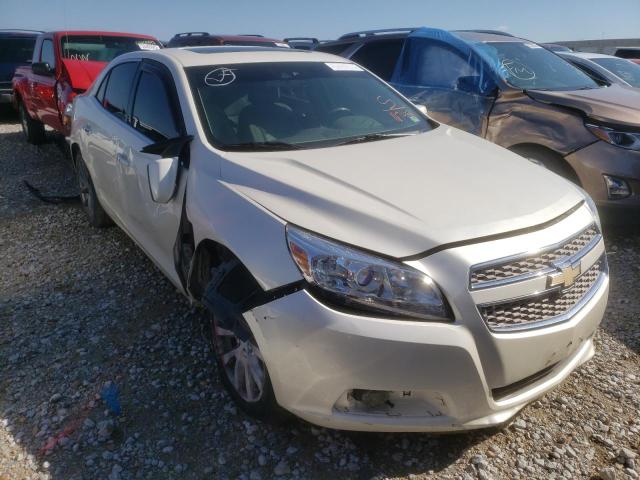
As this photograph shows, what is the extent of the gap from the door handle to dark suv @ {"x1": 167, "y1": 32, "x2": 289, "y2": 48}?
6.11 m

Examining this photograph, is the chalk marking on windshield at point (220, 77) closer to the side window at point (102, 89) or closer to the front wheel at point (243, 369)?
the front wheel at point (243, 369)

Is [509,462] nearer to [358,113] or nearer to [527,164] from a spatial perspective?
[527,164]

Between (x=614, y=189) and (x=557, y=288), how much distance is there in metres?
2.60

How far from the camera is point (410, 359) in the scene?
1949 millimetres

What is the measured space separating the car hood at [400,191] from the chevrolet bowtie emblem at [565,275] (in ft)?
0.69

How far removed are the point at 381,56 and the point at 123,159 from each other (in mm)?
3710

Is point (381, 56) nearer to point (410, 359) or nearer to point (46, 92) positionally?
point (46, 92)

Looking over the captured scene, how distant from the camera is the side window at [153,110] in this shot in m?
3.18

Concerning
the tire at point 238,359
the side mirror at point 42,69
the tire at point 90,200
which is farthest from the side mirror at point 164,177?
the side mirror at point 42,69

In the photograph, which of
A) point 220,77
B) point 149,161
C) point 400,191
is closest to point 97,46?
point 220,77

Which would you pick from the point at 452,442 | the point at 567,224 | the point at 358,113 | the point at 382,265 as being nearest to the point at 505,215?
the point at 567,224

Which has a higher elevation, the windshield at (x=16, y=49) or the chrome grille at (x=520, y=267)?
the chrome grille at (x=520, y=267)

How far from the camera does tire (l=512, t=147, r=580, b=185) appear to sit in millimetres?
4543

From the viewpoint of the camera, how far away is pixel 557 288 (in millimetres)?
2150
